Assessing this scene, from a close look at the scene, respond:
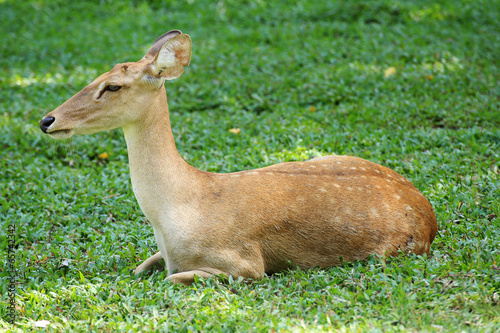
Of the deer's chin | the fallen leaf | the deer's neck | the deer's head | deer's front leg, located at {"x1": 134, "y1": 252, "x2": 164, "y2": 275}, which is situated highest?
the deer's head

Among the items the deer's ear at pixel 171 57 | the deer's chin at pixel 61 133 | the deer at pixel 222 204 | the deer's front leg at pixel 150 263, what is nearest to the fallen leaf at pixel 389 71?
the deer at pixel 222 204

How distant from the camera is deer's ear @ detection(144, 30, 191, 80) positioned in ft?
13.4

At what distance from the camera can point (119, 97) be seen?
4125mm

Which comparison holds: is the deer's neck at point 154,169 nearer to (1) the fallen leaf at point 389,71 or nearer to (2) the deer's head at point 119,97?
(2) the deer's head at point 119,97

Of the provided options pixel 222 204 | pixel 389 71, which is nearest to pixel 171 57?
pixel 222 204

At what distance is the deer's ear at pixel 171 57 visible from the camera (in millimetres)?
4098

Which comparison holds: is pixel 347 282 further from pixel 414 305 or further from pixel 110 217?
pixel 110 217

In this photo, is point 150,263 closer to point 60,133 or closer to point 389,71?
point 60,133

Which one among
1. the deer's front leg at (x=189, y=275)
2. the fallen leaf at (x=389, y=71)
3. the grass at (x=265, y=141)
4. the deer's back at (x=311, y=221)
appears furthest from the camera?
the fallen leaf at (x=389, y=71)

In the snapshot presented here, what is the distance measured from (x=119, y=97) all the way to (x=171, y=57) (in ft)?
1.57

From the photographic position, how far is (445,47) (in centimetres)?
940

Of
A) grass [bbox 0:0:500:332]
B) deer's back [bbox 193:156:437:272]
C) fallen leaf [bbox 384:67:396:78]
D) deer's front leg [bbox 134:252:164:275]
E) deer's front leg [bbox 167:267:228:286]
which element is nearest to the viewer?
grass [bbox 0:0:500:332]

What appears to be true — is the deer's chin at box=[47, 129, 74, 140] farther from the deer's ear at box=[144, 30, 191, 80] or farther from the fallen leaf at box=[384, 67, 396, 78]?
the fallen leaf at box=[384, 67, 396, 78]

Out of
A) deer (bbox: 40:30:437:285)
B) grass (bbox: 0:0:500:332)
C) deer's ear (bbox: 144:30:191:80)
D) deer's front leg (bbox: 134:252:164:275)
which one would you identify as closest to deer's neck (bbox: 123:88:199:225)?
deer (bbox: 40:30:437:285)
